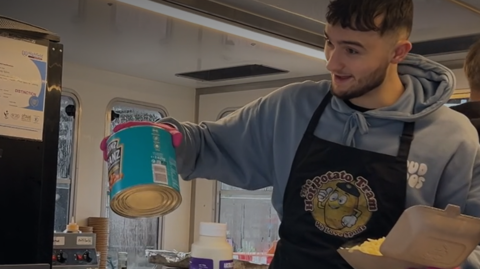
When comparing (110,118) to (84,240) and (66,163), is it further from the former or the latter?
(84,240)

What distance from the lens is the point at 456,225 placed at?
1269 millimetres

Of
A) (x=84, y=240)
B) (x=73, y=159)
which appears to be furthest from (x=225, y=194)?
(x=84, y=240)

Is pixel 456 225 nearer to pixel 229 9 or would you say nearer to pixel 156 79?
pixel 229 9

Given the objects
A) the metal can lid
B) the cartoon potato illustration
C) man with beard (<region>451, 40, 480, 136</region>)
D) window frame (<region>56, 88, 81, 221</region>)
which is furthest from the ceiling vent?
the metal can lid

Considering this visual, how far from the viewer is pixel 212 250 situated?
1374mm

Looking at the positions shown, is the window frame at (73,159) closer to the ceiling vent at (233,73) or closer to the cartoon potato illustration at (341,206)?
the ceiling vent at (233,73)

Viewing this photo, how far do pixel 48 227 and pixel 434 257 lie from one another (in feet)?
5.80

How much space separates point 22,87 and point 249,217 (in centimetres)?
358

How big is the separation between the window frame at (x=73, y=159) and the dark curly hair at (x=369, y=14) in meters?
3.96

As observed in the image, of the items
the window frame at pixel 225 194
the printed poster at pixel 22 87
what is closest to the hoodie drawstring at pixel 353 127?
the printed poster at pixel 22 87

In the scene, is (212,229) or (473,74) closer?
(212,229)

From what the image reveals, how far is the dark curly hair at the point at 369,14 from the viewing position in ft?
5.04

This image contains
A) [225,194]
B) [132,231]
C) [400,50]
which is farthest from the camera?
[225,194]

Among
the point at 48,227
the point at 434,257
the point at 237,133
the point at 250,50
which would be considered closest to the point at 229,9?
the point at 250,50
